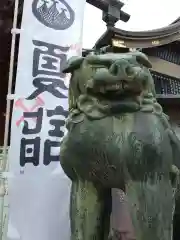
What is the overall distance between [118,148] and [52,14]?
1896 mm

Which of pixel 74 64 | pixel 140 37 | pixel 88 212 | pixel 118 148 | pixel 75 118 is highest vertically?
pixel 140 37

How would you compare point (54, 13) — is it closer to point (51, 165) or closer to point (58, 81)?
point (58, 81)

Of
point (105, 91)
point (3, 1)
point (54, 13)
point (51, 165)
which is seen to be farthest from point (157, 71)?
point (105, 91)

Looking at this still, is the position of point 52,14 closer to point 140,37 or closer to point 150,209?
point 150,209

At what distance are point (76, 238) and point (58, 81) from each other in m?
1.52

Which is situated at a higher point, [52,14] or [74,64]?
[52,14]

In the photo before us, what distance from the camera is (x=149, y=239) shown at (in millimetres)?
2047

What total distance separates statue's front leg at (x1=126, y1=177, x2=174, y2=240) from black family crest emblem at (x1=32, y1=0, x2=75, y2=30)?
76.1 inches

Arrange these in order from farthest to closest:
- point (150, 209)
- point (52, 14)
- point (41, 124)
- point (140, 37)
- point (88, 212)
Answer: point (140, 37)
point (52, 14)
point (41, 124)
point (88, 212)
point (150, 209)

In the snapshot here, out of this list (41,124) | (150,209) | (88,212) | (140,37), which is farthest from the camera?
(140,37)

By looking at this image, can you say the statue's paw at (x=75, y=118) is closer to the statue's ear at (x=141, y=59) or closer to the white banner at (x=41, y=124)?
the statue's ear at (x=141, y=59)

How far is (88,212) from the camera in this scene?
2.20m

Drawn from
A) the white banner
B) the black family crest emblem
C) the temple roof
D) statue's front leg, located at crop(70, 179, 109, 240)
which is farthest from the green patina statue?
the temple roof

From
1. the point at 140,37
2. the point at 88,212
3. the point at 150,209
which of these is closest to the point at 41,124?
the point at 88,212
